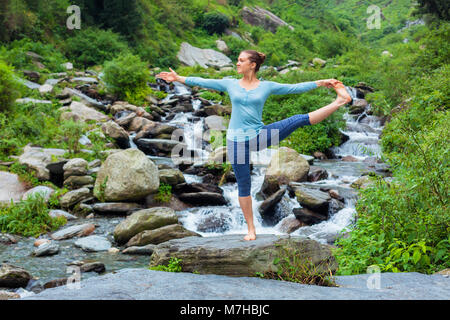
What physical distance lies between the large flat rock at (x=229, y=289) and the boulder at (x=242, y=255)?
0.48 ft

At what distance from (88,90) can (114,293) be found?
20037 mm

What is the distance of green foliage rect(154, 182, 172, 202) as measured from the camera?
36.6 feet

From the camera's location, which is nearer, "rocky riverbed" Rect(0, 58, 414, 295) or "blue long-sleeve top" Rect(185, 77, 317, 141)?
"blue long-sleeve top" Rect(185, 77, 317, 141)

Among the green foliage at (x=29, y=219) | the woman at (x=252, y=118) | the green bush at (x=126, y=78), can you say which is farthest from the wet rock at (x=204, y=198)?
the green bush at (x=126, y=78)

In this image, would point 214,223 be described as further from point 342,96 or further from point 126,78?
point 126,78

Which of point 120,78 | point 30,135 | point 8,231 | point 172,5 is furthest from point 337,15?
point 8,231

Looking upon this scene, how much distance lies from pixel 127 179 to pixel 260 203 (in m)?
3.99

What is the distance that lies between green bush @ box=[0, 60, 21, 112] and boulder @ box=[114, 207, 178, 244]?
27.5ft

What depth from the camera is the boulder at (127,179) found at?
34.4ft

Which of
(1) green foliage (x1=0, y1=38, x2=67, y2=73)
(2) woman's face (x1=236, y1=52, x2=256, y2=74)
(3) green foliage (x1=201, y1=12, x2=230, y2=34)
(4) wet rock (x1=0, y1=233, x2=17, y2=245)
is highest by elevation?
(3) green foliage (x1=201, y1=12, x2=230, y2=34)

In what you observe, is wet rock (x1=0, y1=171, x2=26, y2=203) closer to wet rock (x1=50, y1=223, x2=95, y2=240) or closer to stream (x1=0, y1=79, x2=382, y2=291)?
stream (x1=0, y1=79, x2=382, y2=291)

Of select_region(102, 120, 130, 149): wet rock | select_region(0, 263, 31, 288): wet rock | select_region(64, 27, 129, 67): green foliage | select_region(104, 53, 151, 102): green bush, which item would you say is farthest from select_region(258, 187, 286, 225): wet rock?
select_region(64, 27, 129, 67): green foliage

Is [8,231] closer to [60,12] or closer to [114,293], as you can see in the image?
[114,293]

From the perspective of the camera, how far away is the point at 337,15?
211 ft
